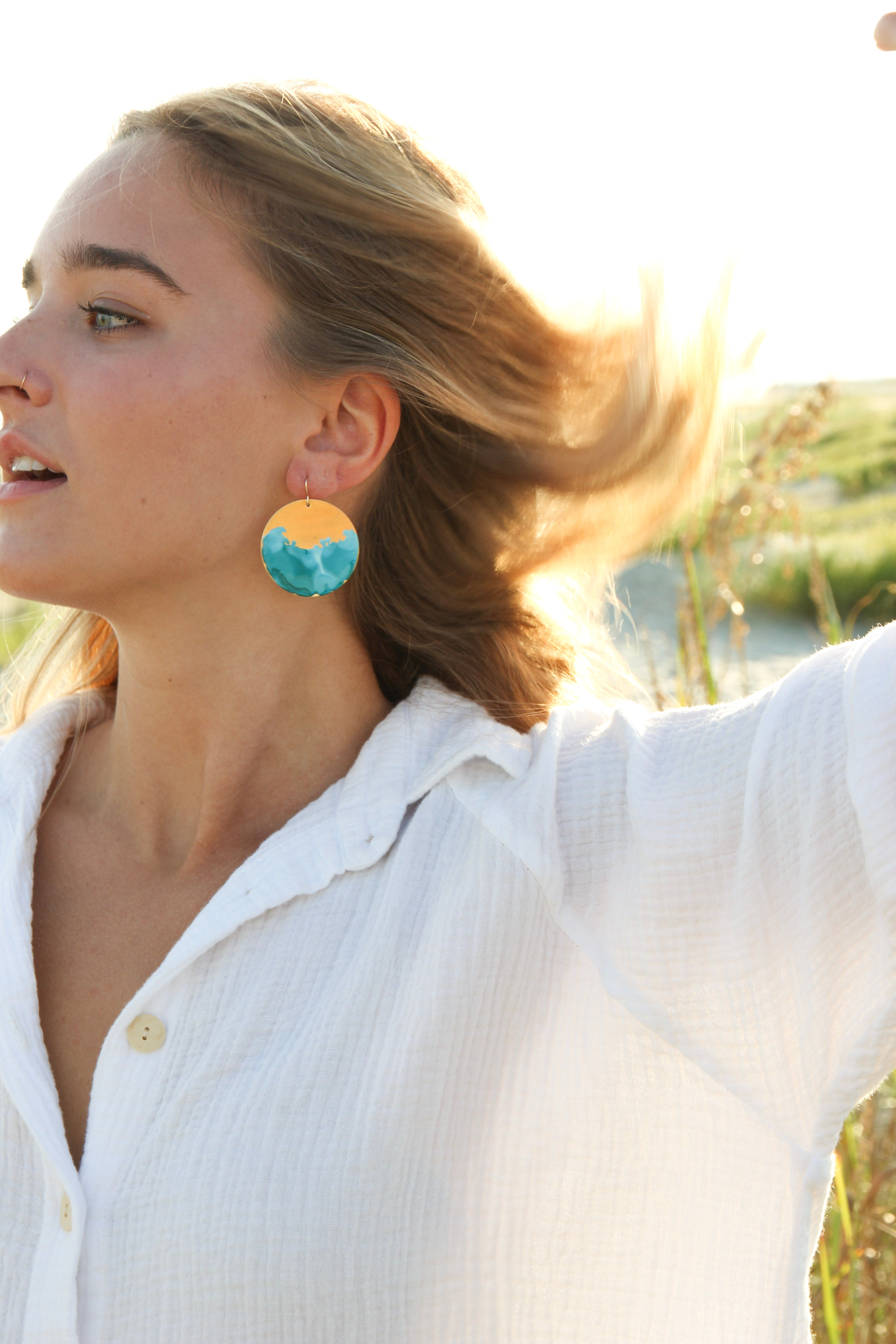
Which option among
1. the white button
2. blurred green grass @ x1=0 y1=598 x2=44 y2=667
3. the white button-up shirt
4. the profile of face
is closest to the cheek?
the profile of face

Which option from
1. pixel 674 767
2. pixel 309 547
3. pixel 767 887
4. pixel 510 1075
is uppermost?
pixel 309 547

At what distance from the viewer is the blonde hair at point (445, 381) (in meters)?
1.65

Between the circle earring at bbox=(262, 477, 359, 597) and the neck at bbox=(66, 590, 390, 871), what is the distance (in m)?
0.08

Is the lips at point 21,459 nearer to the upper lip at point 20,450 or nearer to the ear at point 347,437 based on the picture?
the upper lip at point 20,450

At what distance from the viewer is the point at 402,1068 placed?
1289 millimetres

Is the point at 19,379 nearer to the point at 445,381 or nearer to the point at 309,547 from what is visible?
the point at 309,547

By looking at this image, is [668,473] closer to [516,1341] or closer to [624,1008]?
[624,1008]

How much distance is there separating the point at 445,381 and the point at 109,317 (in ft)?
1.61

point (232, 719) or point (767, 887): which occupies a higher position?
point (232, 719)

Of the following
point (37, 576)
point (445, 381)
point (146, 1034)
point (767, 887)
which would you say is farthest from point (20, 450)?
point (767, 887)

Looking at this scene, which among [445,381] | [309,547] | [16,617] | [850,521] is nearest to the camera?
[309,547]

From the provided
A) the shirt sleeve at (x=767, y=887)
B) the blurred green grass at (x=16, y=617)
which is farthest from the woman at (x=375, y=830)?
the blurred green grass at (x=16, y=617)

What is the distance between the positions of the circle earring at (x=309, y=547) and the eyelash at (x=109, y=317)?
31cm

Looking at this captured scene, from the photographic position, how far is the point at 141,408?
59.1 inches
